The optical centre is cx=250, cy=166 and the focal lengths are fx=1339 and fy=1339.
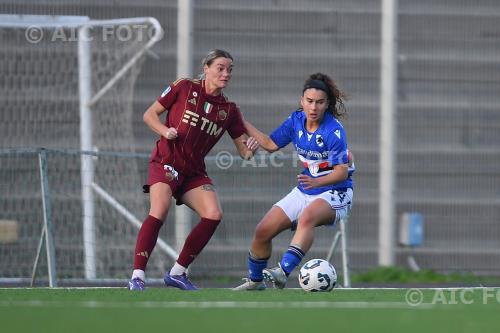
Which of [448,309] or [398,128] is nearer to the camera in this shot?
[448,309]

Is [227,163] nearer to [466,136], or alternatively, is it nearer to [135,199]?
[135,199]

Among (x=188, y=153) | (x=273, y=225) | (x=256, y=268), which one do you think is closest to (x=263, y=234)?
(x=273, y=225)

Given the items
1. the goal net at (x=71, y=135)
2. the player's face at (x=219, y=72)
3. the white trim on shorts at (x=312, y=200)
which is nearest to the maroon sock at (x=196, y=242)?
the white trim on shorts at (x=312, y=200)

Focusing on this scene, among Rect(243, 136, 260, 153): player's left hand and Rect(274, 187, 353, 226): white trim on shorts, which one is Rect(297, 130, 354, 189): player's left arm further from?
Rect(243, 136, 260, 153): player's left hand

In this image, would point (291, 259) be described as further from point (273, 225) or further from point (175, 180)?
point (175, 180)

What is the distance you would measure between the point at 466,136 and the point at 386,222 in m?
1.20

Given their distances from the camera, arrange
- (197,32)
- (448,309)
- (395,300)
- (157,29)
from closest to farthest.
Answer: (448,309) → (395,300) → (157,29) → (197,32)

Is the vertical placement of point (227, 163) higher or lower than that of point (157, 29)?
Result: lower

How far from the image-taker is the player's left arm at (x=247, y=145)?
9047 mm

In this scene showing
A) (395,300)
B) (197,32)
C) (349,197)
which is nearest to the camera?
(395,300)

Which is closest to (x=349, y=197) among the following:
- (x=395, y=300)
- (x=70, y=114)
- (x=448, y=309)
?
(x=395, y=300)

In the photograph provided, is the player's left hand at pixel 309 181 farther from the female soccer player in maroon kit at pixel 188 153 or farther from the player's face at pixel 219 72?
the player's face at pixel 219 72

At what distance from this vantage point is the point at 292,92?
1315 centimetres

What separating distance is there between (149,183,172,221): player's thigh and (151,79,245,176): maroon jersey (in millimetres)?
170
